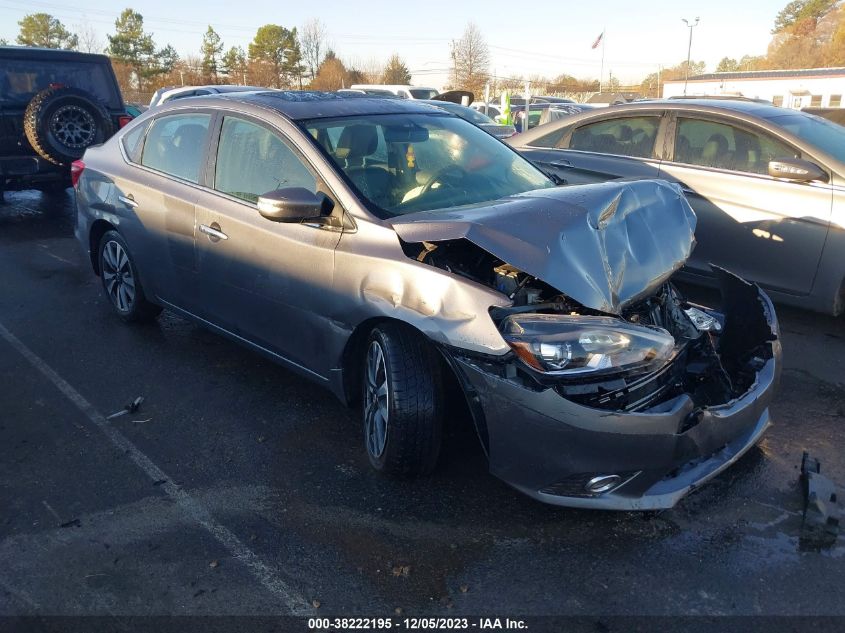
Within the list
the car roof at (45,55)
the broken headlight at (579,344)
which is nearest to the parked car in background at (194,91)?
the car roof at (45,55)

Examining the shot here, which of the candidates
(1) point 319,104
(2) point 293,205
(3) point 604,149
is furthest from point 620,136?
(2) point 293,205

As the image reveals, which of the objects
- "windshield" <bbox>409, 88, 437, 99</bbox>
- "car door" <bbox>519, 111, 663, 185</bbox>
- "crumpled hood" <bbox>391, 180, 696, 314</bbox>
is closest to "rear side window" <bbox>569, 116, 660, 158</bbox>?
"car door" <bbox>519, 111, 663, 185</bbox>

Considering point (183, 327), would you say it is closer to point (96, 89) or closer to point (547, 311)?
point (547, 311)

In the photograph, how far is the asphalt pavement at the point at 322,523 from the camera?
101 inches

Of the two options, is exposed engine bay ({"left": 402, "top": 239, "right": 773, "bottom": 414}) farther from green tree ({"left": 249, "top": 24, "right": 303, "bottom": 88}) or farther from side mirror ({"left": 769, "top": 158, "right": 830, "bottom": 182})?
green tree ({"left": 249, "top": 24, "right": 303, "bottom": 88})

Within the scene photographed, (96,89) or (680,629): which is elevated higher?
(96,89)

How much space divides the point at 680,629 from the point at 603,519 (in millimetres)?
651

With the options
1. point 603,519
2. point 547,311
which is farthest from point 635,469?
point 547,311

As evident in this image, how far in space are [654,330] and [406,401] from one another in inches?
42.4

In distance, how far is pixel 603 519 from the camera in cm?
299

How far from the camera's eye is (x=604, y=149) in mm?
6383

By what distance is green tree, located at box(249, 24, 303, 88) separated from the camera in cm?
6050

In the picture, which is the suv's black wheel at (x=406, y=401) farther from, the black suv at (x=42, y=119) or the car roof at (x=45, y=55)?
the car roof at (x=45, y=55)

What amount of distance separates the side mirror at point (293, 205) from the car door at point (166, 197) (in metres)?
1.05
